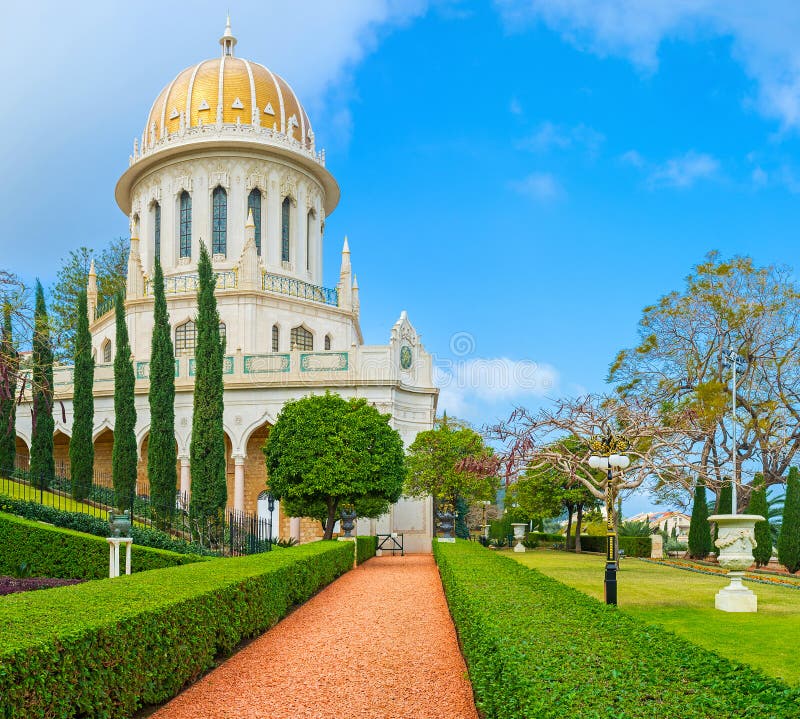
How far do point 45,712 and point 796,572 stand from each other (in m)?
27.9

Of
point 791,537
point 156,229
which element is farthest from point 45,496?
point 791,537

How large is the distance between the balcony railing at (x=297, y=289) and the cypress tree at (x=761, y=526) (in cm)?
2149

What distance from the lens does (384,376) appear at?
3472 cm

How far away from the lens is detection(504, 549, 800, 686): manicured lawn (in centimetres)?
1031

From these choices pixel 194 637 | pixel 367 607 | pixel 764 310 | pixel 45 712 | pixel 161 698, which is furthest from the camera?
pixel 764 310

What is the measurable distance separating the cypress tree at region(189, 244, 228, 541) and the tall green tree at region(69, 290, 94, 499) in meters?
4.59

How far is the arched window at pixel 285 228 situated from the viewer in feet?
139

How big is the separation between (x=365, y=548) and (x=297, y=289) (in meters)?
16.9

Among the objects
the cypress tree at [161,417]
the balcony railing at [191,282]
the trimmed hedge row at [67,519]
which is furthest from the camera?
the balcony railing at [191,282]

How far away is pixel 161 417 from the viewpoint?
2800 centimetres

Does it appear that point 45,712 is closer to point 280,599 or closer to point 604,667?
point 604,667

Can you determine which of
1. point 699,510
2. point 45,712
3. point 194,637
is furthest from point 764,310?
point 45,712

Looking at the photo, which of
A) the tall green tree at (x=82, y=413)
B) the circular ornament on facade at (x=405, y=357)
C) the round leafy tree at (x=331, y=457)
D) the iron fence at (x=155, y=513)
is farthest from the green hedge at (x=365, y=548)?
the tall green tree at (x=82, y=413)

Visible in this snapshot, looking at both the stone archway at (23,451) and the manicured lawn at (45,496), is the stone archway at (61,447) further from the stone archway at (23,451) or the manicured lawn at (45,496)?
the manicured lawn at (45,496)
